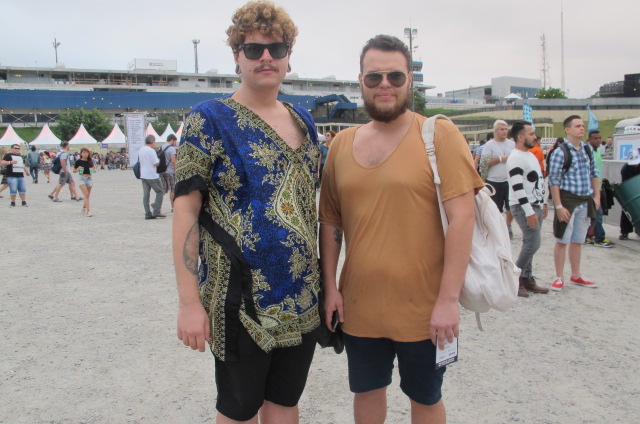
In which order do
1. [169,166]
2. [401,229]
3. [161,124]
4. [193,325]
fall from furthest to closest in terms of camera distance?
[161,124], [169,166], [401,229], [193,325]

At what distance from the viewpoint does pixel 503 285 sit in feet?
6.66

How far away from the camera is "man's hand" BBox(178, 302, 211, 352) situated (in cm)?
177

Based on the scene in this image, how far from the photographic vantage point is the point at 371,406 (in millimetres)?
2234

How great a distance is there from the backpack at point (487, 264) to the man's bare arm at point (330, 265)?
0.56 m

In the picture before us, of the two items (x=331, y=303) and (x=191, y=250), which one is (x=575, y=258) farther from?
(x=191, y=250)

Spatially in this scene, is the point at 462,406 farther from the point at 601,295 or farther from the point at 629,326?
the point at 601,295

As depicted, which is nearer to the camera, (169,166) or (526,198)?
(526,198)

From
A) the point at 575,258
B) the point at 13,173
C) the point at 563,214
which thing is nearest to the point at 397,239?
the point at 563,214

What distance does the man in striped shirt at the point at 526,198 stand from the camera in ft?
16.5

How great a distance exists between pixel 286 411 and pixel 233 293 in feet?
2.00

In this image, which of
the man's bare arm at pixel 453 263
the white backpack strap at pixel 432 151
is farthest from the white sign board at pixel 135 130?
the man's bare arm at pixel 453 263

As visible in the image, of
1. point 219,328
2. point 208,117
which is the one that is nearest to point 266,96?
point 208,117

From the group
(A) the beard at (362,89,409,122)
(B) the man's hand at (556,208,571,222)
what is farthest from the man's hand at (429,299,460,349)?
(B) the man's hand at (556,208,571,222)

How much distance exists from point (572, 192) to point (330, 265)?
4068mm
